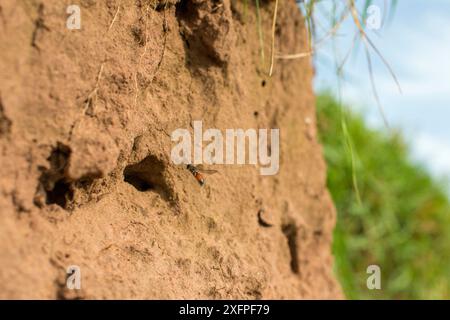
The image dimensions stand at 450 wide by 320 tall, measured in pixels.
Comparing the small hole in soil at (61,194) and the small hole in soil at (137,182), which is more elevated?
the small hole in soil at (137,182)

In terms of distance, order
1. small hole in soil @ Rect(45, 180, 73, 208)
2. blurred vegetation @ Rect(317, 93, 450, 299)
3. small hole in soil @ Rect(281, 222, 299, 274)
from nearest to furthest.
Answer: small hole in soil @ Rect(45, 180, 73, 208), small hole in soil @ Rect(281, 222, 299, 274), blurred vegetation @ Rect(317, 93, 450, 299)

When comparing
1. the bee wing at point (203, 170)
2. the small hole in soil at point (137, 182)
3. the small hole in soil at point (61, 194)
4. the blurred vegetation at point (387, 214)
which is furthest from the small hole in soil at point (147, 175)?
the blurred vegetation at point (387, 214)

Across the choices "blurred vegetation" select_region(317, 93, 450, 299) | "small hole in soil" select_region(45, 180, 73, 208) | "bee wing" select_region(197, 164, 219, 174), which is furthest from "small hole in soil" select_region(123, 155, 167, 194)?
"blurred vegetation" select_region(317, 93, 450, 299)

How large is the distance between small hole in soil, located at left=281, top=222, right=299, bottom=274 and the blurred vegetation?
222cm

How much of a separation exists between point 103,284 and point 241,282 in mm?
460

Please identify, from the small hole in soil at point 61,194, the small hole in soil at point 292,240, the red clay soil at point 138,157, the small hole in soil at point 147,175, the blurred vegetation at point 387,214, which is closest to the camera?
the red clay soil at point 138,157

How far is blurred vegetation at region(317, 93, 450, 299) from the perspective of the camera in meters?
4.74

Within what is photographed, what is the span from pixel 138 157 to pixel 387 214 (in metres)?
3.64

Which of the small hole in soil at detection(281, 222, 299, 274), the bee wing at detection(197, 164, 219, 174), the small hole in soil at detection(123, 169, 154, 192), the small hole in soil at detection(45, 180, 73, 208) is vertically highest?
→ the bee wing at detection(197, 164, 219, 174)

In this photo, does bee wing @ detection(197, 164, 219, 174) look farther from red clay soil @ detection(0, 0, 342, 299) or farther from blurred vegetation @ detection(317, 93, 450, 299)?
blurred vegetation @ detection(317, 93, 450, 299)

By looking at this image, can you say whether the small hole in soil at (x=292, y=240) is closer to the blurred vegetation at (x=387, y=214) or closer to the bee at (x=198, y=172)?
the bee at (x=198, y=172)

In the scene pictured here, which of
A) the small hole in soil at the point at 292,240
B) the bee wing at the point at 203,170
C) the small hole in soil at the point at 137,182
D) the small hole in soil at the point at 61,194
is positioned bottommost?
the small hole in soil at the point at 292,240

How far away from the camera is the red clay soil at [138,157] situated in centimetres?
125
